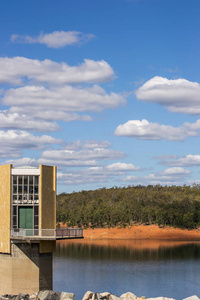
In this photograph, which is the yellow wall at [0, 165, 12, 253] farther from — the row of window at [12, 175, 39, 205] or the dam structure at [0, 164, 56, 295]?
the row of window at [12, 175, 39, 205]

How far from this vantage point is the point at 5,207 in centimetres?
4128

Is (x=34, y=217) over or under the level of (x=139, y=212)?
over

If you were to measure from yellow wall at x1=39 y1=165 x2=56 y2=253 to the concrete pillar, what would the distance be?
3.23 ft

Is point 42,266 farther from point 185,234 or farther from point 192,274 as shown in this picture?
point 185,234

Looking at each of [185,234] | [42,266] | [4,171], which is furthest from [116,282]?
[185,234]

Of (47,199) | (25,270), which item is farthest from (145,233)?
(25,270)

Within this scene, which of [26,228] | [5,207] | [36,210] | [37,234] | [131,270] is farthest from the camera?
[131,270]

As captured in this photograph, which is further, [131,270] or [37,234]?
[131,270]

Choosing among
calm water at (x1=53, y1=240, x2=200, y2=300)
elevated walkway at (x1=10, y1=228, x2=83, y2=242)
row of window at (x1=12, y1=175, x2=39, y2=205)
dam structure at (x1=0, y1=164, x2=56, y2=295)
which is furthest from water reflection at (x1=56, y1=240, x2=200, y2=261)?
row of window at (x1=12, y1=175, x2=39, y2=205)

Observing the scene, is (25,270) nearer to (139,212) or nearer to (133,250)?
(133,250)

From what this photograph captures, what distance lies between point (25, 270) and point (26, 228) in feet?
11.4

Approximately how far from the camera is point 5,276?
40125 millimetres

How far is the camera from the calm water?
45.7m

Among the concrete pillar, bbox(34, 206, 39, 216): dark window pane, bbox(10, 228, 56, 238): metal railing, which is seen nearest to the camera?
bbox(10, 228, 56, 238): metal railing
